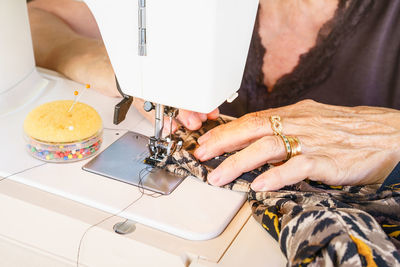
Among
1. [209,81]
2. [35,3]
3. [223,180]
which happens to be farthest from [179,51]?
[35,3]

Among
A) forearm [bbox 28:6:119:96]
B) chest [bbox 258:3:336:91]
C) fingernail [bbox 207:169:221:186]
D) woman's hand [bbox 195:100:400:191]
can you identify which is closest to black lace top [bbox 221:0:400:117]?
chest [bbox 258:3:336:91]

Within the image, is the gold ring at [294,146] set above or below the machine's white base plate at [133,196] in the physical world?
above

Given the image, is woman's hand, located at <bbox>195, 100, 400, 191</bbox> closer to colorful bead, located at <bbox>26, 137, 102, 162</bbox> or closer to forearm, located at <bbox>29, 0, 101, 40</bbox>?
colorful bead, located at <bbox>26, 137, 102, 162</bbox>

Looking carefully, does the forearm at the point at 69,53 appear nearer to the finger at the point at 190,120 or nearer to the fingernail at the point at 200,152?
the finger at the point at 190,120

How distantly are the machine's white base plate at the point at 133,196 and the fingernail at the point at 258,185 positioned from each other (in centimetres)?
4

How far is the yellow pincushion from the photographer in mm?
1008

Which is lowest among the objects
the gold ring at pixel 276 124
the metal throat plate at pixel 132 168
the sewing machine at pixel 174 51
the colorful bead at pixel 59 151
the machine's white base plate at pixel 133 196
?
the machine's white base plate at pixel 133 196

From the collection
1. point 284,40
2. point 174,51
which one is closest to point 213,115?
point 174,51

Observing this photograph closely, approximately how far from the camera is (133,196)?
931 mm

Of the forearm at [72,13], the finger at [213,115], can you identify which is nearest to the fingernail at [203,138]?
the finger at [213,115]

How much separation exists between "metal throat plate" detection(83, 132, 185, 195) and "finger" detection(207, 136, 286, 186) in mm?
87

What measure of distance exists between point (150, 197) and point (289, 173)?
30cm

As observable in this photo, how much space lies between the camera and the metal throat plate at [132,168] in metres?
0.97

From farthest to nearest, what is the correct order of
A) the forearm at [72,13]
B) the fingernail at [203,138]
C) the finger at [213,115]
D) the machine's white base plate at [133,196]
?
the forearm at [72,13]
the finger at [213,115]
the fingernail at [203,138]
the machine's white base plate at [133,196]
